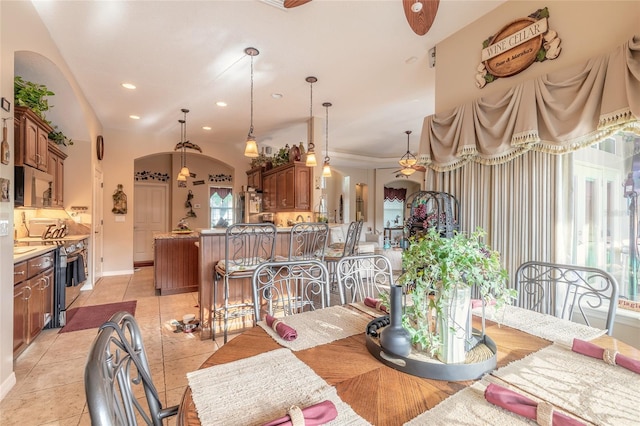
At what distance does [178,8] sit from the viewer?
247cm

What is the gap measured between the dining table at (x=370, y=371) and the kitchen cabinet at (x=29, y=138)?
10.3 ft

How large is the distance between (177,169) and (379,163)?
19.5 ft

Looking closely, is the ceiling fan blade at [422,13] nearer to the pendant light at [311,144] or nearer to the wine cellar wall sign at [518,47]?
the wine cellar wall sign at [518,47]

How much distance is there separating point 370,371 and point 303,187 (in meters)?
4.61

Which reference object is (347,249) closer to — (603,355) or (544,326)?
(544,326)

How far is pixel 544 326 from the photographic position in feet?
4.28

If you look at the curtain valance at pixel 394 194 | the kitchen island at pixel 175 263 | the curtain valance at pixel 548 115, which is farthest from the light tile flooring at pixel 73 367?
the curtain valance at pixel 394 194

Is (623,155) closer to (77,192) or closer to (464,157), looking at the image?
(464,157)

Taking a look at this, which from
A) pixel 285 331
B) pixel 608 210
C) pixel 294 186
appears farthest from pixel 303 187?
pixel 285 331

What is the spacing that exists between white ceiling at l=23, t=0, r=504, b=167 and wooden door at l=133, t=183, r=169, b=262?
9.19 ft

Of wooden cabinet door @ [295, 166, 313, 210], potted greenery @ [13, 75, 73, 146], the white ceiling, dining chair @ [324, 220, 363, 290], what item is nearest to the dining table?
dining chair @ [324, 220, 363, 290]

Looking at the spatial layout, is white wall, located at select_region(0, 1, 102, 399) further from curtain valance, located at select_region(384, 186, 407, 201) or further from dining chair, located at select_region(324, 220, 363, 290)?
curtain valance, located at select_region(384, 186, 407, 201)

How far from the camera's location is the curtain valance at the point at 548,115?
163 centimetres

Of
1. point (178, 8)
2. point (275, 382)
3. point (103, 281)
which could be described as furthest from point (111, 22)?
point (103, 281)
